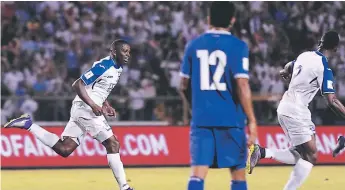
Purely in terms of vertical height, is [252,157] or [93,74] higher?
[93,74]

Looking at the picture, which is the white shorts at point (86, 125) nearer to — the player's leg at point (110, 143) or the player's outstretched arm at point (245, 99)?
the player's leg at point (110, 143)

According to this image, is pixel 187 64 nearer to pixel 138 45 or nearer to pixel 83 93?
pixel 83 93

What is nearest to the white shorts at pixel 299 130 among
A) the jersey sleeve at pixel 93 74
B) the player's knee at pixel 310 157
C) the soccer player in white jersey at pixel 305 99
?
the soccer player in white jersey at pixel 305 99

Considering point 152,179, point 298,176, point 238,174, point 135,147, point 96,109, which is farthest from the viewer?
point 135,147

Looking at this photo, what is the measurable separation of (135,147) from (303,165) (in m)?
7.00

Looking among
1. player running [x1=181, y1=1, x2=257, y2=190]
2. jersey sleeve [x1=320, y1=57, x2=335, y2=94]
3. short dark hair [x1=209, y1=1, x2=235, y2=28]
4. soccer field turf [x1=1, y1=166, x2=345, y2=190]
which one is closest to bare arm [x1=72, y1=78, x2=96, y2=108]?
soccer field turf [x1=1, y1=166, x2=345, y2=190]

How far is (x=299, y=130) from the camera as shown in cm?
1008

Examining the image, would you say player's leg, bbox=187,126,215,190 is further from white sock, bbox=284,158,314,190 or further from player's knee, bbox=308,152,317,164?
player's knee, bbox=308,152,317,164

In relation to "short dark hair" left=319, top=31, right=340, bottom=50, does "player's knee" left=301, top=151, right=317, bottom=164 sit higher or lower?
lower

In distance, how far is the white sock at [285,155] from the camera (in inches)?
423

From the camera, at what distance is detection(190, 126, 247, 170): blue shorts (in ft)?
23.3

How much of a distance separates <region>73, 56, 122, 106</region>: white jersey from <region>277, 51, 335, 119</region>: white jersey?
2.23 metres

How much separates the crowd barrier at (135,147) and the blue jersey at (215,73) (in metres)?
9.20

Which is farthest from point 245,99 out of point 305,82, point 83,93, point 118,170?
point 83,93
